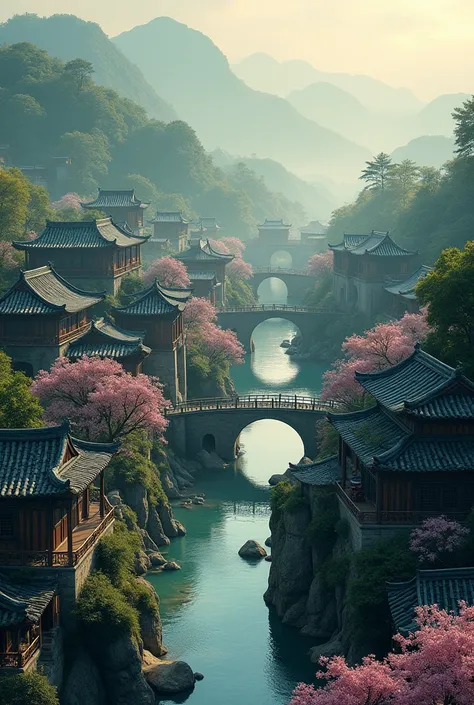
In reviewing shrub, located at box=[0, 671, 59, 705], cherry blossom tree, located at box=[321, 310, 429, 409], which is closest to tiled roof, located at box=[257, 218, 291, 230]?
cherry blossom tree, located at box=[321, 310, 429, 409]

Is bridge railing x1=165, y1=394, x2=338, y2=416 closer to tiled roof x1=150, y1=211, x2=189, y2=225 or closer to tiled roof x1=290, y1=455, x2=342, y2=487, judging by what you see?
tiled roof x1=290, y1=455, x2=342, y2=487

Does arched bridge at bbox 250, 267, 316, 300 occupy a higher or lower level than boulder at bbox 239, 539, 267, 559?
higher

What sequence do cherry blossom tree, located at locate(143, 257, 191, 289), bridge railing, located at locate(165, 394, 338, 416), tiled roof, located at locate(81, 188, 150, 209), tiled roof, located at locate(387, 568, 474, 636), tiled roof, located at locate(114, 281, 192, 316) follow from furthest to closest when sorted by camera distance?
tiled roof, located at locate(81, 188, 150, 209)
cherry blossom tree, located at locate(143, 257, 191, 289)
tiled roof, located at locate(114, 281, 192, 316)
bridge railing, located at locate(165, 394, 338, 416)
tiled roof, located at locate(387, 568, 474, 636)

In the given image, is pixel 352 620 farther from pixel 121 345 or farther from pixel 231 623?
pixel 121 345

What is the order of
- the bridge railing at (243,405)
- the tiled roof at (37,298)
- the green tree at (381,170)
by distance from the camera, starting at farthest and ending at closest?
1. the green tree at (381,170)
2. the bridge railing at (243,405)
3. the tiled roof at (37,298)

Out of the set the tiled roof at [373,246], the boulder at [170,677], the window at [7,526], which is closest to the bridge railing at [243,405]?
the boulder at [170,677]

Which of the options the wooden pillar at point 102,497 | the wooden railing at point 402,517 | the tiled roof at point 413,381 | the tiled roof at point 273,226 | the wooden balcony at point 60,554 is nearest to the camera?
the wooden balcony at point 60,554

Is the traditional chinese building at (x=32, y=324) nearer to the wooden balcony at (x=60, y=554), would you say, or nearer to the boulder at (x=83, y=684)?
Answer: the wooden balcony at (x=60, y=554)
